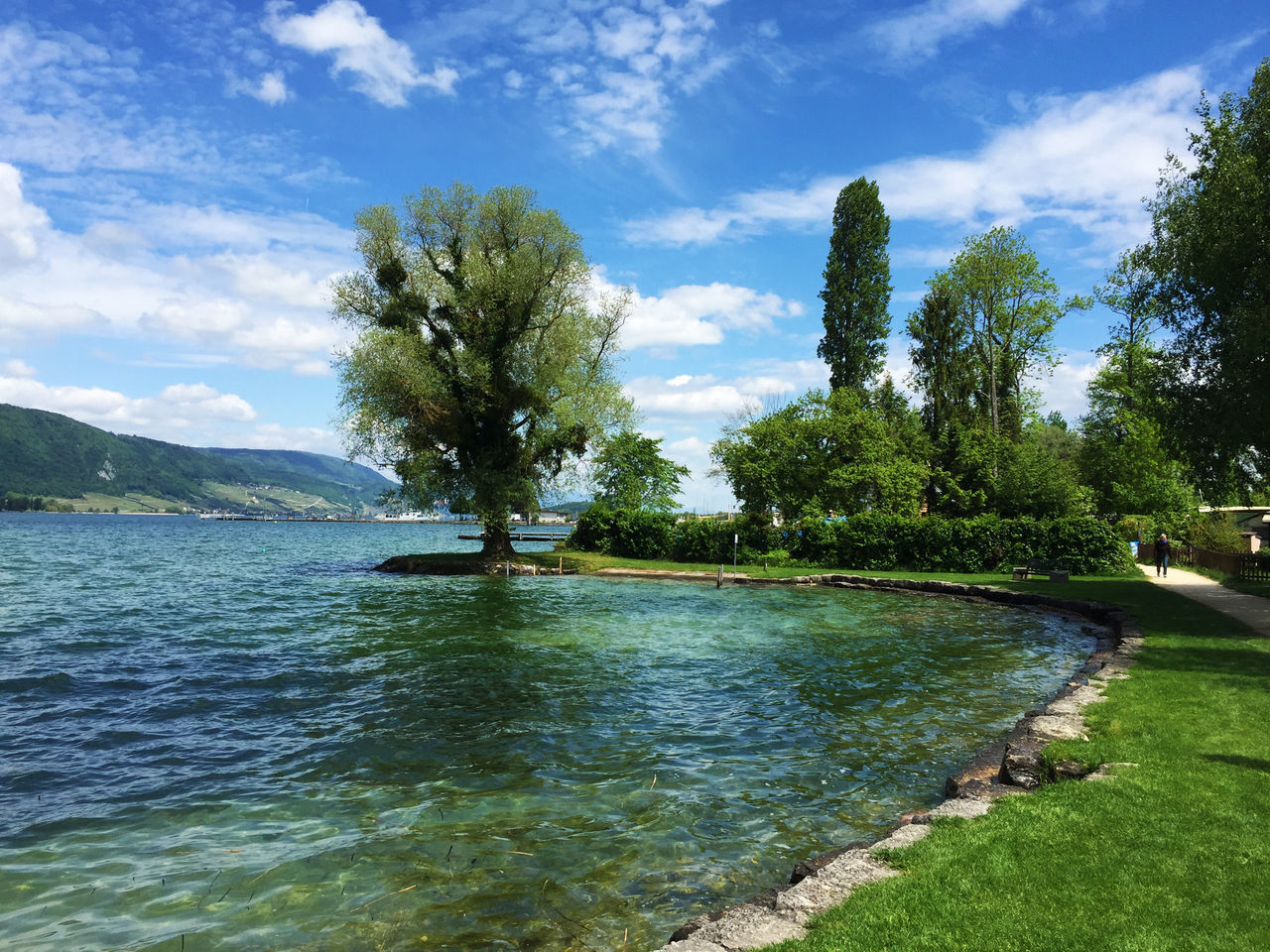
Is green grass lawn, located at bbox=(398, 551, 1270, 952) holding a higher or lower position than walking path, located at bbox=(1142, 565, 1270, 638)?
lower

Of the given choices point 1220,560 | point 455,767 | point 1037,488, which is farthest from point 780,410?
point 455,767

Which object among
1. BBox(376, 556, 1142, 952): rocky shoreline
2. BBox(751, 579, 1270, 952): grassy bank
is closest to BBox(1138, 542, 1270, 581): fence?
BBox(376, 556, 1142, 952): rocky shoreline

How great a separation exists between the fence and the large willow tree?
28.5m

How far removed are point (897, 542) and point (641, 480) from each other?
28782 millimetres

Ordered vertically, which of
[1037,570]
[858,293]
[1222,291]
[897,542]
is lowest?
[1037,570]

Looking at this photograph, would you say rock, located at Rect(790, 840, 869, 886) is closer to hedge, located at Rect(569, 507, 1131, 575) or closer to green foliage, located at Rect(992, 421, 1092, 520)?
hedge, located at Rect(569, 507, 1131, 575)

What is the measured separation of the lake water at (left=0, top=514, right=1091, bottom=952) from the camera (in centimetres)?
645

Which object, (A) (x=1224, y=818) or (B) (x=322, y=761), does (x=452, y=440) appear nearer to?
(B) (x=322, y=761)

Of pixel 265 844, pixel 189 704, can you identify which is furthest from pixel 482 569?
pixel 265 844

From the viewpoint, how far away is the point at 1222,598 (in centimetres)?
2338

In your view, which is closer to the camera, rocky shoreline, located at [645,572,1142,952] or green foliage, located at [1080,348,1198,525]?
rocky shoreline, located at [645,572,1142,952]

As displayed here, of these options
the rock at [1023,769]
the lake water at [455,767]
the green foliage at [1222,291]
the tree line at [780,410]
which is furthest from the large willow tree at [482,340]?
the rock at [1023,769]

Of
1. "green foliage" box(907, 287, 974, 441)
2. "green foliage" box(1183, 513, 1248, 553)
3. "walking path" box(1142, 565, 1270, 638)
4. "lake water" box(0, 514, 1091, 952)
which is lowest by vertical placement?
"lake water" box(0, 514, 1091, 952)

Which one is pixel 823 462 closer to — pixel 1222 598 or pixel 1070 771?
pixel 1222 598
